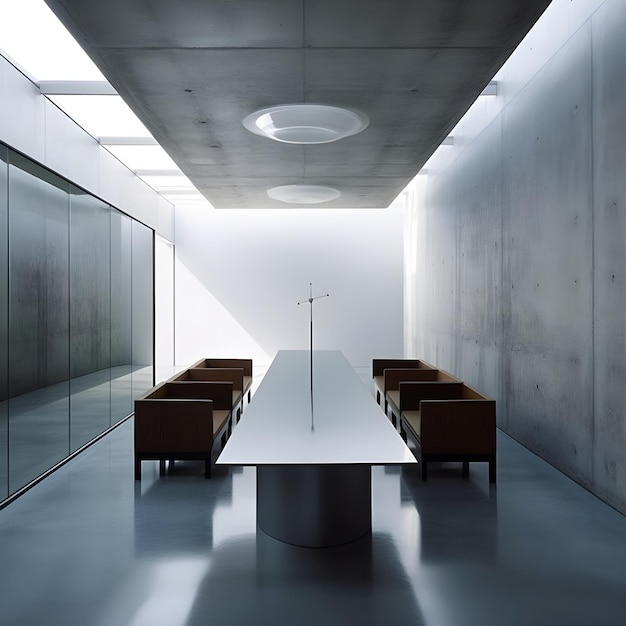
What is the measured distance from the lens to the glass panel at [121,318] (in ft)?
22.3

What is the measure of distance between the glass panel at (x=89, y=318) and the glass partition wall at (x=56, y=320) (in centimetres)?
1

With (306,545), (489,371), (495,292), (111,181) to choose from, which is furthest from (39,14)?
(489,371)

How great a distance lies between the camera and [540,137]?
5.39 metres

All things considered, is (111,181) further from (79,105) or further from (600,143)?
(600,143)

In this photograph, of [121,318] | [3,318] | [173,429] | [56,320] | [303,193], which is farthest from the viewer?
[303,193]

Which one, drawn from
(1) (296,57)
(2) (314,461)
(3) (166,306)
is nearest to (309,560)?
(2) (314,461)

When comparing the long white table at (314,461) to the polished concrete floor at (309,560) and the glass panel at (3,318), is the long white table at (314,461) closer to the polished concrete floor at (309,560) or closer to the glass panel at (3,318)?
the polished concrete floor at (309,560)

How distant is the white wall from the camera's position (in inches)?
509

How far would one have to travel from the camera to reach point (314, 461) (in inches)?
109

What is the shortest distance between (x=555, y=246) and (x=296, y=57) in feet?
9.38

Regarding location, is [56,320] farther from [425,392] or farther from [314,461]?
[425,392]

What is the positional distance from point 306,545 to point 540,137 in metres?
4.25

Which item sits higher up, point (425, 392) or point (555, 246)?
point (555, 246)

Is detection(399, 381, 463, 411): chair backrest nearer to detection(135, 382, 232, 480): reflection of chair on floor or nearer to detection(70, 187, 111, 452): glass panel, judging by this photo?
detection(135, 382, 232, 480): reflection of chair on floor
